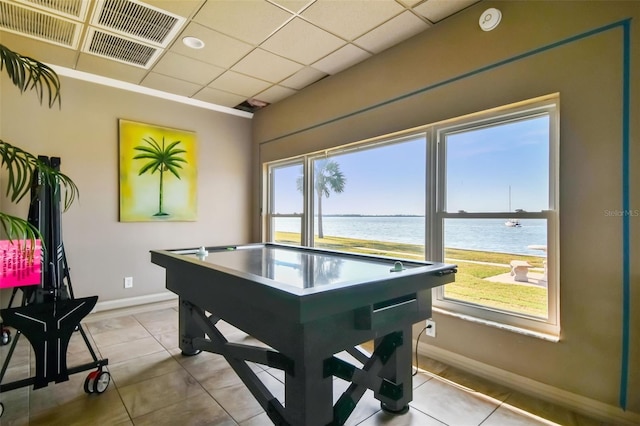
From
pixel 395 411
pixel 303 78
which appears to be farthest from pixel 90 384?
pixel 303 78

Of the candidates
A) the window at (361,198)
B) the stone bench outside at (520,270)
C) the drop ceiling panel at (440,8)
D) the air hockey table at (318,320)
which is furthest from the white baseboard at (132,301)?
the drop ceiling panel at (440,8)

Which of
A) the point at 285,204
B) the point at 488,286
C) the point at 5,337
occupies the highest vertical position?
the point at 285,204

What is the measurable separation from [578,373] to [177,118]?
15.8ft

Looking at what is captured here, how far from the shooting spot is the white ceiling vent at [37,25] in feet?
8.26

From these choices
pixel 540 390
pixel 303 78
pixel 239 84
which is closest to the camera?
pixel 540 390

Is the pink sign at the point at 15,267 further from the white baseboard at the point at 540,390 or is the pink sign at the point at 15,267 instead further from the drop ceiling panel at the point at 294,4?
the white baseboard at the point at 540,390

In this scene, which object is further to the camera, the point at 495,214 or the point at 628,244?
the point at 495,214

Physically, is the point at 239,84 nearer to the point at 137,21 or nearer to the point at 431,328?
the point at 137,21

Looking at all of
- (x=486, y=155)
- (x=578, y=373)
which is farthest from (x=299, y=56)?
(x=578, y=373)

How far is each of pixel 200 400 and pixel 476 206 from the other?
2.45 metres

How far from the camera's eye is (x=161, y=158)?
420cm

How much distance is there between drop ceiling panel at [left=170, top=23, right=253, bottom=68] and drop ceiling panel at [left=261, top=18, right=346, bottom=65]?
271 mm

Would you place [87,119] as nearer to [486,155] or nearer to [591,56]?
[486,155]

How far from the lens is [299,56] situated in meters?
3.23
